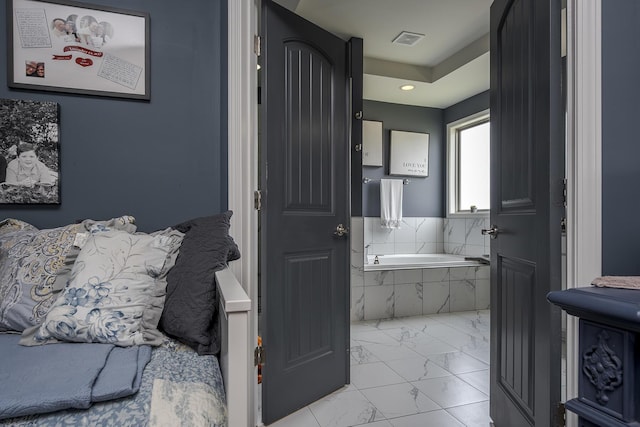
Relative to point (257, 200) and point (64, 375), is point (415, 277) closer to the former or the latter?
point (257, 200)

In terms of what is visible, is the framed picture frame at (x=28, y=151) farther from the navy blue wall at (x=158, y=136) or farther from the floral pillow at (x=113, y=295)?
the floral pillow at (x=113, y=295)

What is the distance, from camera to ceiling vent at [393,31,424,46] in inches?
122

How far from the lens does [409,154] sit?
4.37 m

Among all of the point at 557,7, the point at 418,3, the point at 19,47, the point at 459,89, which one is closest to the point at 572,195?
the point at 557,7

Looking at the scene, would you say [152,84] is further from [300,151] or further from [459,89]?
[459,89]

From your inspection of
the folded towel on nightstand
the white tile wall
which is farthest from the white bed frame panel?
the white tile wall

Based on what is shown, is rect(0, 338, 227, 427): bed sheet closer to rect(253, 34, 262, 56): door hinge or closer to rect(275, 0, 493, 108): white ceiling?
rect(253, 34, 262, 56): door hinge

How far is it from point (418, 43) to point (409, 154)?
138 cm

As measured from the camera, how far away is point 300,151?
6.30 feet

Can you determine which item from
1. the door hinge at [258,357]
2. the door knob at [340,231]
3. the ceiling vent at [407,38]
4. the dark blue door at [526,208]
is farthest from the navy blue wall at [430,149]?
the door hinge at [258,357]

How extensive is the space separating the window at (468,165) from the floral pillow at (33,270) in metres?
3.81

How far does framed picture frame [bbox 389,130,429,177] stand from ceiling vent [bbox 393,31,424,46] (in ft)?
3.87

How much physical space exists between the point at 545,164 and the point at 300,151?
3.65 feet

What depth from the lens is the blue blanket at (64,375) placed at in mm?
713
